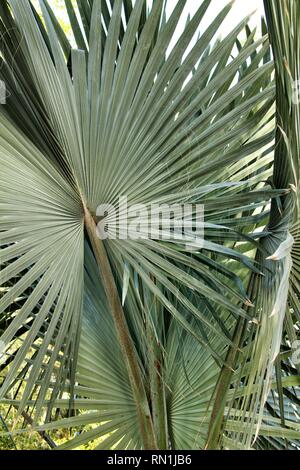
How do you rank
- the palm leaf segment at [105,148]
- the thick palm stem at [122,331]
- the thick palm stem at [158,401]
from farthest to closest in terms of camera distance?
the thick palm stem at [158,401] → the thick palm stem at [122,331] → the palm leaf segment at [105,148]

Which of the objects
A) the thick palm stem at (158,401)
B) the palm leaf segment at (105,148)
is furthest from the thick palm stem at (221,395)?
the thick palm stem at (158,401)

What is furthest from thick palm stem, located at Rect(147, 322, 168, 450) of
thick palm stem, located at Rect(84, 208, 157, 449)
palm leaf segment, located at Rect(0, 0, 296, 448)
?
palm leaf segment, located at Rect(0, 0, 296, 448)

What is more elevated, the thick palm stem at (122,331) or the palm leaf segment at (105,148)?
the palm leaf segment at (105,148)

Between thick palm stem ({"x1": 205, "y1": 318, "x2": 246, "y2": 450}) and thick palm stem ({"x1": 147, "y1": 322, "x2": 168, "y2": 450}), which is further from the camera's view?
thick palm stem ({"x1": 147, "y1": 322, "x2": 168, "y2": 450})

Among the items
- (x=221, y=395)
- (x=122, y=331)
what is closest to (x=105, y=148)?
(x=122, y=331)

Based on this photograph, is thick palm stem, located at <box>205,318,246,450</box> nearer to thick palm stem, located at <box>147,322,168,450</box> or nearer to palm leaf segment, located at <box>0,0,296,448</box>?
palm leaf segment, located at <box>0,0,296,448</box>

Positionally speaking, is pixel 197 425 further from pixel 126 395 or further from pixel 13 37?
pixel 13 37

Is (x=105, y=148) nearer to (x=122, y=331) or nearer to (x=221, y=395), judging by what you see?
(x=122, y=331)

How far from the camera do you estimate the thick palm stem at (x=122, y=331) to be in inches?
41.9

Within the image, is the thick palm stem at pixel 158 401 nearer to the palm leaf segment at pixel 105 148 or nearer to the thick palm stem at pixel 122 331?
the thick palm stem at pixel 122 331

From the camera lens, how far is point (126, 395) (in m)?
1.32

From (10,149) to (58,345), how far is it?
0.35m

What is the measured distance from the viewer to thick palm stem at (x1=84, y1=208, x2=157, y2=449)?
1065mm

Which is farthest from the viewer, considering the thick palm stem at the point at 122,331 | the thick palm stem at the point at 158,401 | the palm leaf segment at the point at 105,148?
the thick palm stem at the point at 158,401
